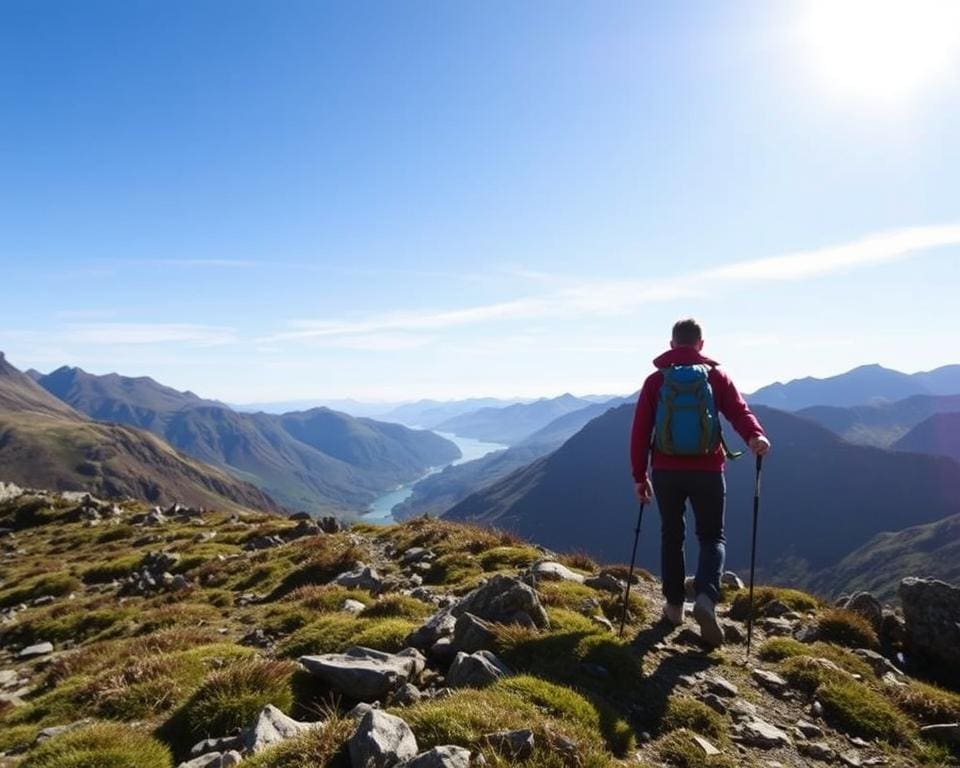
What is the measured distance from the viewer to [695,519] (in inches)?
401

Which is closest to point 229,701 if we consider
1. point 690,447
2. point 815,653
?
point 690,447

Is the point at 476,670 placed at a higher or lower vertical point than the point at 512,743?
lower

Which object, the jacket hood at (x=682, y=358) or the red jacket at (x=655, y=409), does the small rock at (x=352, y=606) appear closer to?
the red jacket at (x=655, y=409)

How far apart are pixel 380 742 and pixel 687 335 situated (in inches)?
304

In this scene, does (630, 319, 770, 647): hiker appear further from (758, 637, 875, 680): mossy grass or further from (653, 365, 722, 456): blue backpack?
(758, 637, 875, 680): mossy grass

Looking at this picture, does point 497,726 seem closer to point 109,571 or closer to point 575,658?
point 575,658

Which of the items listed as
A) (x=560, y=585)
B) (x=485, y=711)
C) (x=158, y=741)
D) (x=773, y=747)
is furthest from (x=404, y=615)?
(x=773, y=747)

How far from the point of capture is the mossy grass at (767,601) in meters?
13.0

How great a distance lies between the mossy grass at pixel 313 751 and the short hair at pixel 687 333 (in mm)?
7587

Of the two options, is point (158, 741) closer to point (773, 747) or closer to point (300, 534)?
point (773, 747)

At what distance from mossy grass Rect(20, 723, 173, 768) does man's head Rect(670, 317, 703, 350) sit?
30.3ft

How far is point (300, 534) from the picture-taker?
24.9 meters

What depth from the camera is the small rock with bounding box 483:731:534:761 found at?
561 cm

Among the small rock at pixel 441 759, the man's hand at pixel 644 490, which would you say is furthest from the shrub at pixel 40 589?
the small rock at pixel 441 759
